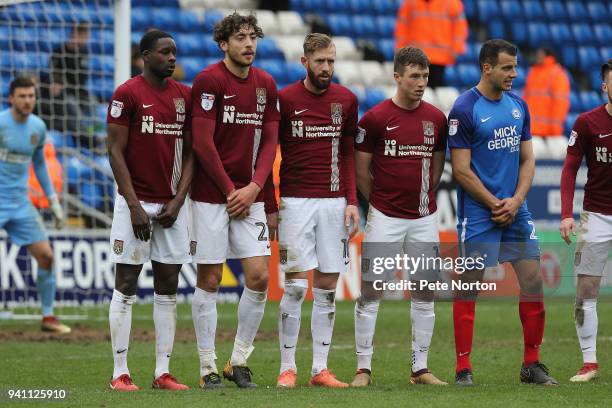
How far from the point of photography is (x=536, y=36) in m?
A: 22.7

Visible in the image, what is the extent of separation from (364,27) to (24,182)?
33.9ft

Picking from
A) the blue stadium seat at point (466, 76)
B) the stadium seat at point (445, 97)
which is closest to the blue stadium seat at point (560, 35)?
the blue stadium seat at point (466, 76)

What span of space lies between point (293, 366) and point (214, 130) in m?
1.67

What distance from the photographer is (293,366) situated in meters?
8.20

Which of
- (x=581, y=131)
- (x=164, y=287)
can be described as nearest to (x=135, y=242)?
(x=164, y=287)

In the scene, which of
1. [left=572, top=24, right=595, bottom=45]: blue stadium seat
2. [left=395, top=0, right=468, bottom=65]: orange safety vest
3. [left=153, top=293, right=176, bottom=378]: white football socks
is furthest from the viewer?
[left=572, top=24, right=595, bottom=45]: blue stadium seat

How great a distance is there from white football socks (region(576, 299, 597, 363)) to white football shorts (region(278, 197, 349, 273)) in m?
1.83

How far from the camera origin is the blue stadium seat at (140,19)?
62.2 feet

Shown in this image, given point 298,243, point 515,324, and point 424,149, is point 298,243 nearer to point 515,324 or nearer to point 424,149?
point 424,149

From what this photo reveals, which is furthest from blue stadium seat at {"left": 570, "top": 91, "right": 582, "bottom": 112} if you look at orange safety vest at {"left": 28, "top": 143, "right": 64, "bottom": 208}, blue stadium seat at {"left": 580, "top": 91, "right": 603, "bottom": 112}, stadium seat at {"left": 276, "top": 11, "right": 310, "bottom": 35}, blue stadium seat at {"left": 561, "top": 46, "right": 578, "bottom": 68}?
orange safety vest at {"left": 28, "top": 143, "right": 64, "bottom": 208}

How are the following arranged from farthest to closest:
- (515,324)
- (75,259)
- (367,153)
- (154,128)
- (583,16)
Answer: (583,16) → (75,259) → (515,324) → (367,153) → (154,128)

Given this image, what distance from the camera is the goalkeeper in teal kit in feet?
40.1

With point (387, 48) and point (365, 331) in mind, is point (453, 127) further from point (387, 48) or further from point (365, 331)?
point (387, 48)

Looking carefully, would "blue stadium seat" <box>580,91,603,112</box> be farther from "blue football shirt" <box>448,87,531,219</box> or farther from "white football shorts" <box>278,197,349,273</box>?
"white football shorts" <box>278,197,349,273</box>
